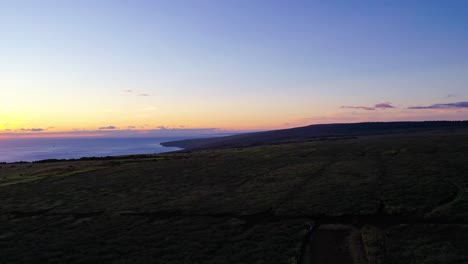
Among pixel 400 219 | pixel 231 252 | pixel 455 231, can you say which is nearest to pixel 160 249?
pixel 231 252

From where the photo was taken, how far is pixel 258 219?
3003 cm

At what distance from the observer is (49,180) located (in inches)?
2554

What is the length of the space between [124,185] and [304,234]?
117 feet

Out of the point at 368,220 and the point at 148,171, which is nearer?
the point at 368,220

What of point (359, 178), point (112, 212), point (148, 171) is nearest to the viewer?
point (112, 212)

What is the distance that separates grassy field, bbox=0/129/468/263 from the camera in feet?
73.6

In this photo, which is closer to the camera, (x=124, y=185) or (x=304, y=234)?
(x=304, y=234)

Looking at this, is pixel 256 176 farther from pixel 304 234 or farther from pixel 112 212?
pixel 304 234

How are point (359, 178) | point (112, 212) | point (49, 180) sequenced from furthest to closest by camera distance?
1. point (49, 180)
2. point (359, 178)
3. point (112, 212)

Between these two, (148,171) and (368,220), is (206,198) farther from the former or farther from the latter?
(148,171)

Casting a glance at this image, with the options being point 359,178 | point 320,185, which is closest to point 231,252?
point 320,185

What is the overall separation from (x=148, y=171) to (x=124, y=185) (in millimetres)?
14882

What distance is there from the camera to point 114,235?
2856 cm

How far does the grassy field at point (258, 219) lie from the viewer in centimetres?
2244
